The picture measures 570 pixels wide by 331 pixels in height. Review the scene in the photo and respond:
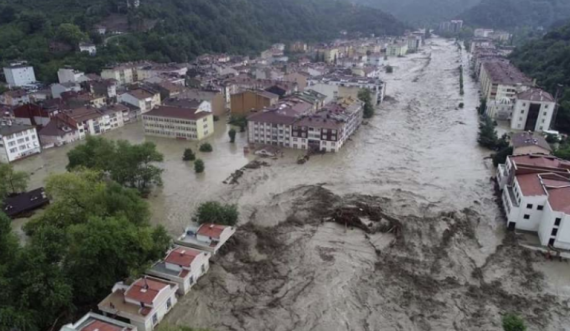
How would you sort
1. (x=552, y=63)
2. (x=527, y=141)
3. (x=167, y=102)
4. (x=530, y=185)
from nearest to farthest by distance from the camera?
1. (x=530, y=185)
2. (x=527, y=141)
3. (x=167, y=102)
4. (x=552, y=63)

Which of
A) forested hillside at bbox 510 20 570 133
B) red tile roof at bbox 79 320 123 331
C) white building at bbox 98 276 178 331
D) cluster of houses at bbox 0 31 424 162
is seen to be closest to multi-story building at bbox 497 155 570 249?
cluster of houses at bbox 0 31 424 162

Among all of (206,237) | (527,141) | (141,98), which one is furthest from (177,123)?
(527,141)

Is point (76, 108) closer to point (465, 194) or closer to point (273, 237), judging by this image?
point (273, 237)

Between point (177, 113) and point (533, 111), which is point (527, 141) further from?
point (177, 113)

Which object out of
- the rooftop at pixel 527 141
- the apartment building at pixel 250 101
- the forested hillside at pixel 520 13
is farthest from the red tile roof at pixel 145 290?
the forested hillside at pixel 520 13

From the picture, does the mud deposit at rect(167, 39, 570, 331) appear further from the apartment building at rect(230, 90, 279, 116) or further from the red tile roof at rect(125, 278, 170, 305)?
the apartment building at rect(230, 90, 279, 116)

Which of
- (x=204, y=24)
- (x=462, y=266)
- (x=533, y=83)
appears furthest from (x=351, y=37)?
(x=462, y=266)
